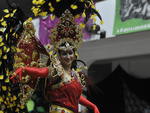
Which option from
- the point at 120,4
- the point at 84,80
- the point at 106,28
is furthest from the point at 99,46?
the point at 84,80

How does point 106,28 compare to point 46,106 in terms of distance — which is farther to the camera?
point 106,28

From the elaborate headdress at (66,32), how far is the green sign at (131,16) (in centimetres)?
312

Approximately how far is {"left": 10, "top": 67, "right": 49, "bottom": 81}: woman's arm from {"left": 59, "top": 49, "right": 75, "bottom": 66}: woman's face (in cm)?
18

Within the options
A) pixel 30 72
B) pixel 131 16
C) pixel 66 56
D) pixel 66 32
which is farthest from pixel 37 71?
pixel 131 16

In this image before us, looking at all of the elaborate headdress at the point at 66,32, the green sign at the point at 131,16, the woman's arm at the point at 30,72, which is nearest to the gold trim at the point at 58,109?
the woman's arm at the point at 30,72

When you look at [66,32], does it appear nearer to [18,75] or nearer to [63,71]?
[63,71]

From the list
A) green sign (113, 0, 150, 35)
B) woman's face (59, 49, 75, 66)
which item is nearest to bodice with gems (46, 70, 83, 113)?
woman's face (59, 49, 75, 66)

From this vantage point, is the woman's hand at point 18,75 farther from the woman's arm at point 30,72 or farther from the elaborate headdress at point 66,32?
the elaborate headdress at point 66,32

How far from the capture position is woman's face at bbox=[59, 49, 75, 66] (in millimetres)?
3227

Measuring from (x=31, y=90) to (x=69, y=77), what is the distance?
37 centimetres

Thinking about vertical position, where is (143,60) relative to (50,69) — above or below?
below

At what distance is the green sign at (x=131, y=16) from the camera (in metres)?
6.25

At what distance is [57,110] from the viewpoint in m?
3.14

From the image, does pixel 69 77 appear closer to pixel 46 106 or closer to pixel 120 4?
pixel 46 106
